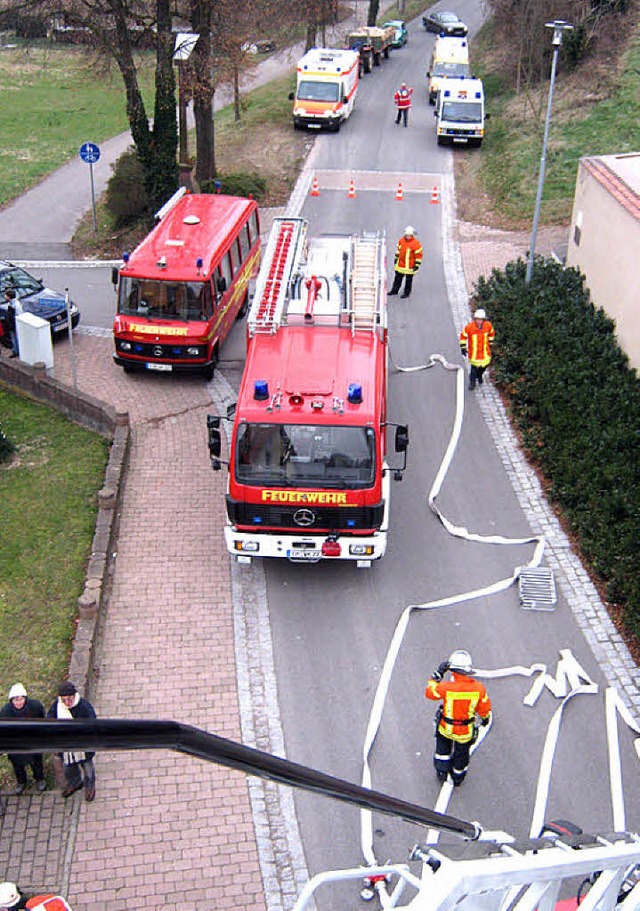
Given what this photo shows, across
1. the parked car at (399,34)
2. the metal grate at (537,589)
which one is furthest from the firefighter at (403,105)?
the metal grate at (537,589)

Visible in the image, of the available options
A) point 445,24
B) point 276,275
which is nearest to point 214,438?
point 276,275

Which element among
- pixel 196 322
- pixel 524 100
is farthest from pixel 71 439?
pixel 524 100

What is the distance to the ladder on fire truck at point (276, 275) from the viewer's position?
13.6 metres

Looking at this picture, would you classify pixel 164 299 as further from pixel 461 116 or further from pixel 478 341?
pixel 461 116

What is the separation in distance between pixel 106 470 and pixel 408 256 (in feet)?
28.3

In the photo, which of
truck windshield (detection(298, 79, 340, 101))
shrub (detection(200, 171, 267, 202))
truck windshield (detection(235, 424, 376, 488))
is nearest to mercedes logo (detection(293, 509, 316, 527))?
truck windshield (detection(235, 424, 376, 488))

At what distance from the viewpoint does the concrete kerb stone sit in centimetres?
1108

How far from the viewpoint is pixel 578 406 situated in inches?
600

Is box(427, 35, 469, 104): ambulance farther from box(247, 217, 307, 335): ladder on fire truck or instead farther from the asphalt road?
the asphalt road

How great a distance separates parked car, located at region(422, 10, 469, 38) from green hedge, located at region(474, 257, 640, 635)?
122 ft

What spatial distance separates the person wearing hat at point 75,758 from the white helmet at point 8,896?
167cm

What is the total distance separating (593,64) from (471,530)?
27.1 metres

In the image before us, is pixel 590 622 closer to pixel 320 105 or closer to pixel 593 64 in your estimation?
pixel 320 105

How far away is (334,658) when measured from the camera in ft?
38.0
